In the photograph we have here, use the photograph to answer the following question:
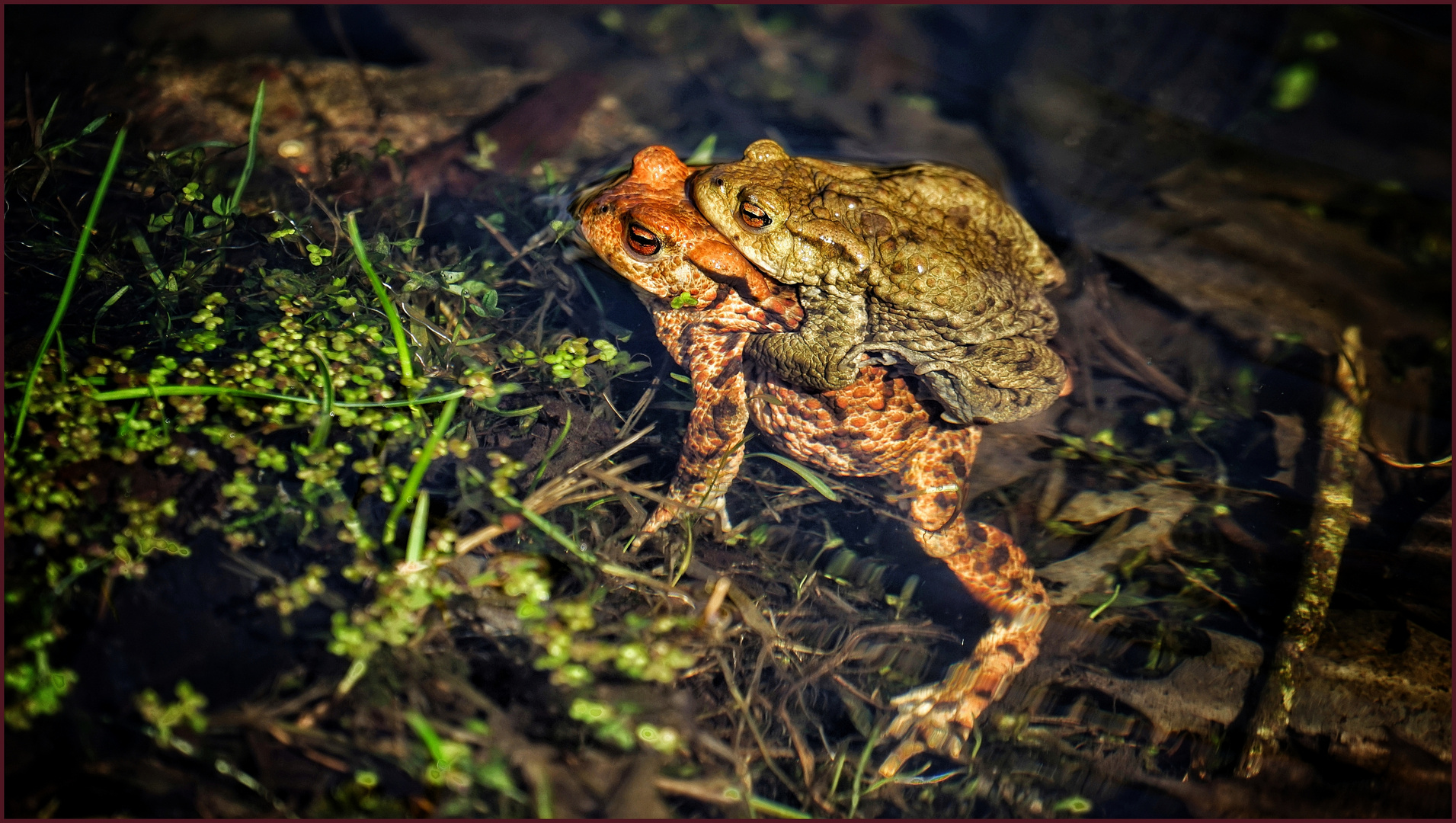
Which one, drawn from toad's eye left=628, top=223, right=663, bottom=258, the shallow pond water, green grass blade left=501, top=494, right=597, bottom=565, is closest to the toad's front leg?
the shallow pond water

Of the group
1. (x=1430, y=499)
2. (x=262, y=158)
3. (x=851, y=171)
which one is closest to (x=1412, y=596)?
(x=1430, y=499)

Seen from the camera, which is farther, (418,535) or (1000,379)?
(1000,379)

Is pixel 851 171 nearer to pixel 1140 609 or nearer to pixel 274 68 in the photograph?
pixel 1140 609

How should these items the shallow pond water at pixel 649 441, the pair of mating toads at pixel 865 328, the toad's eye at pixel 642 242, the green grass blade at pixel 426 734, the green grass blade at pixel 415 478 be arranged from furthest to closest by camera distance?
the toad's eye at pixel 642 242 → the pair of mating toads at pixel 865 328 → the green grass blade at pixel 415 478 → the shallow pond water at pixel 649 441 → the green grass blade at pixel 426 734

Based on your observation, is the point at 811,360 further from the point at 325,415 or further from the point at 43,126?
the point at 43,126

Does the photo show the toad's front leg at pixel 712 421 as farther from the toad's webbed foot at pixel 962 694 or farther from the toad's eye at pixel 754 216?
the toad's webbed foot at pixel 962 694

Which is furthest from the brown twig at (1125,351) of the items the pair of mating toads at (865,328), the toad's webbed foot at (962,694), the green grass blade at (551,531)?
the green grass blade at (551,531)

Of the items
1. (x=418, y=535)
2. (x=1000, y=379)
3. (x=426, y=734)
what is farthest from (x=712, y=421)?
(x=426, y=734)

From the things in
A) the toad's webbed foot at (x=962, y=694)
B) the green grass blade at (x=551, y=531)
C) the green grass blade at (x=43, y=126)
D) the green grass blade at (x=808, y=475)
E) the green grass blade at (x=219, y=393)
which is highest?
the green grass blade at (x=43, y=126)
